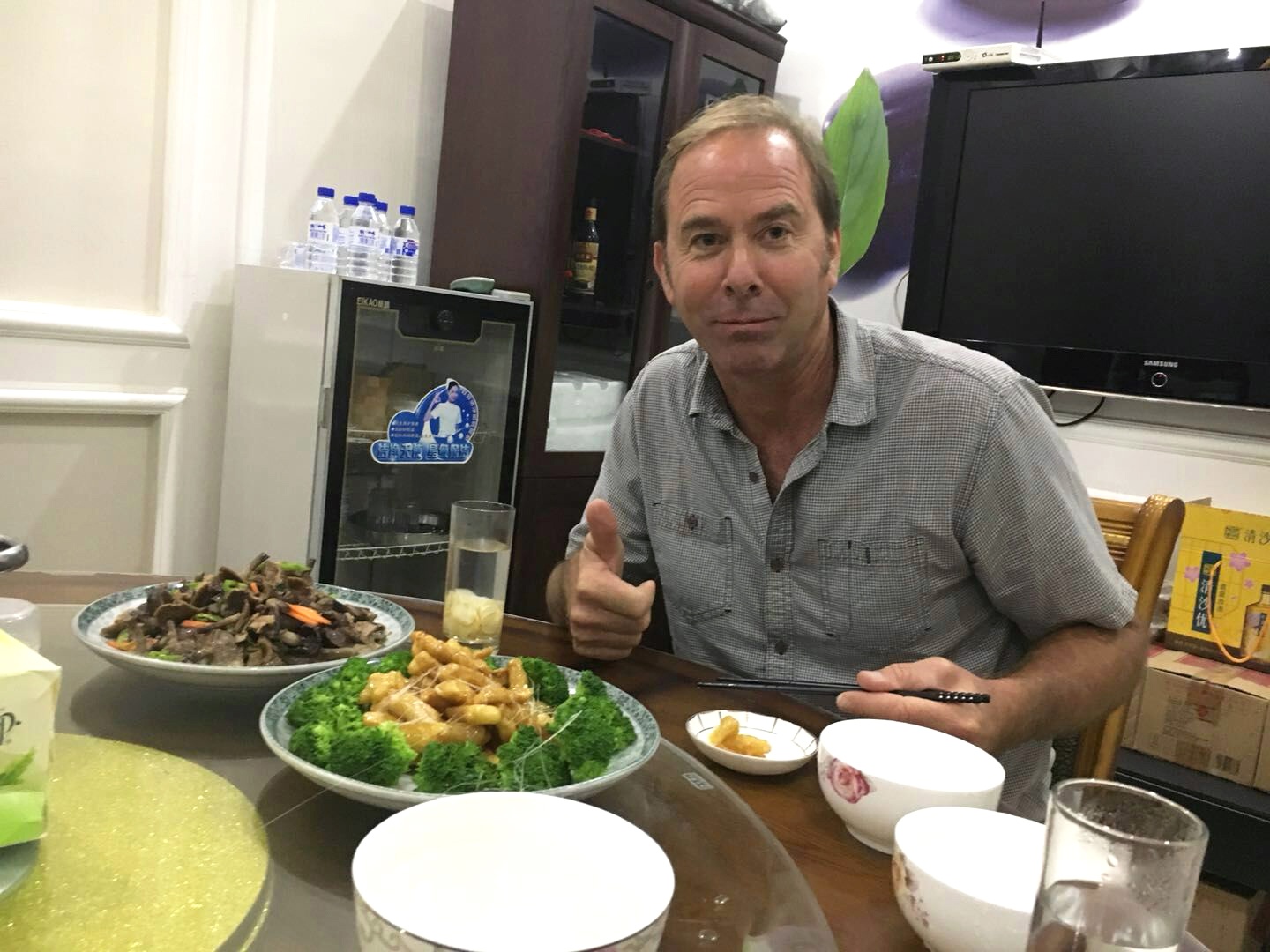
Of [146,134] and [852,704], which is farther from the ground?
[146,134]

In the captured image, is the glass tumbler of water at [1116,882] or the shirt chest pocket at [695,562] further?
the shirt chest pocket at [695,562]

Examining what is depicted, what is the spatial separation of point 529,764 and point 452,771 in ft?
0.20

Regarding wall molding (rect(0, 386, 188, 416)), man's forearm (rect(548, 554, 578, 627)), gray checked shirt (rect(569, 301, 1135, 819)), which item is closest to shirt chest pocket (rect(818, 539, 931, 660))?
gray checked shirt (rect(569, 301, 1135, 819))

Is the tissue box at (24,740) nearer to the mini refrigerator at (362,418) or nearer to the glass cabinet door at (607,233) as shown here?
the mini refrigerator at (362,418)

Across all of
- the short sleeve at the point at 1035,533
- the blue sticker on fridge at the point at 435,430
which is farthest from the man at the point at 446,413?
the short sleeve at the point at 1035,533

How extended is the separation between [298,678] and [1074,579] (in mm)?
918

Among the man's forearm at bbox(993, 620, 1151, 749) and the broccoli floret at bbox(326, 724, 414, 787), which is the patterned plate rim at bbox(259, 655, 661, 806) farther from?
the man's forearm at bbox(993, 620, 1151, 749)

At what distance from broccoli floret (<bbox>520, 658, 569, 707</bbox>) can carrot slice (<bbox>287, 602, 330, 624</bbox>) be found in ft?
0.70

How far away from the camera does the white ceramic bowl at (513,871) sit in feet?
1.80

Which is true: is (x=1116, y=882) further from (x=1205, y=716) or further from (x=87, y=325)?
(x=87, y=325)

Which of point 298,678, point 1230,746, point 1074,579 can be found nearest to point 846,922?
point 298,678

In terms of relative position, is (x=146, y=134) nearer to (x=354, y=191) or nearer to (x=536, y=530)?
(x=354, y=191)

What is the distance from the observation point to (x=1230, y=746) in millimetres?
2051

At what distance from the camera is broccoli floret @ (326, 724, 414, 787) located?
67 cm
